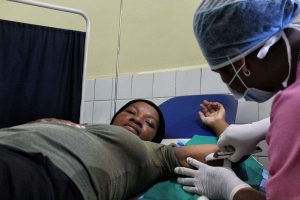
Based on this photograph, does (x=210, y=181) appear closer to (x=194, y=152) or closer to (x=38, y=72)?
(x=194, y=152)

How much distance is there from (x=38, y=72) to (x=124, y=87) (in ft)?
1.89

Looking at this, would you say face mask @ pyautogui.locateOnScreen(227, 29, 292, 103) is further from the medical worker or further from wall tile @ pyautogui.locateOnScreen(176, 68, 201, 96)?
wall tile @ pyautogui.locateOnScreen(176, 68, 201, 96)

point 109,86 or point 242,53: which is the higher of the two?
point 242,53

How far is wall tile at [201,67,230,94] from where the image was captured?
2029 millimetres

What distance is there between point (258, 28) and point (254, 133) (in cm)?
46

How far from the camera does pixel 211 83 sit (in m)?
2.06

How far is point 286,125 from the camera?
77cm

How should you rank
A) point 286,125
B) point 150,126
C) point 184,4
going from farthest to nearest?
point 184,4, point 150,126, point 286,125

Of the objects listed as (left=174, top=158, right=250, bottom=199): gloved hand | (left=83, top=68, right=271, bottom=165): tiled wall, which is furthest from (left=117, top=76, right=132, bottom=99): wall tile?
(left=174, top=158, right=250, bottom=199): gloved hand

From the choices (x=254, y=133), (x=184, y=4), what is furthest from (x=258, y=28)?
(x=184, y=4)

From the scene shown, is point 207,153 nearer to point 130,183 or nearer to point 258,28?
point 130,183

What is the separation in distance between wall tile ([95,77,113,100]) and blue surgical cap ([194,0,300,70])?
1.58 metres

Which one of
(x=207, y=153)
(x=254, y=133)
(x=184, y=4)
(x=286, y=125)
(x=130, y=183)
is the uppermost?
(x=184, y=4)

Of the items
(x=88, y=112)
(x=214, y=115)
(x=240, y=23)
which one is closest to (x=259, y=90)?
(x=240, y=23)
